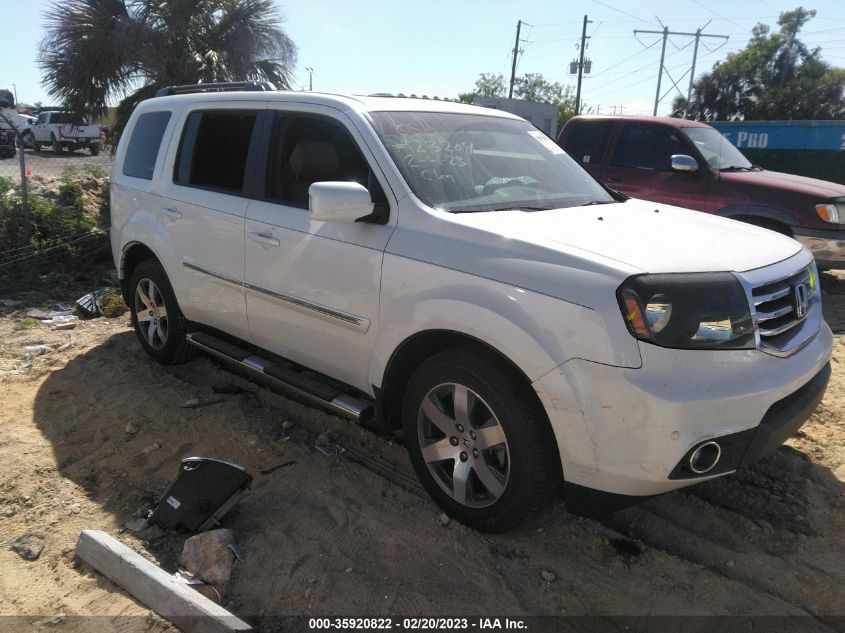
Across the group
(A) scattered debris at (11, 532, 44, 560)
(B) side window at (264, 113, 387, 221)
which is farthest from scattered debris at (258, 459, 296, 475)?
(B) side window at (264, 113, 387, 221)

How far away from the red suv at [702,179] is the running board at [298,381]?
152 inches

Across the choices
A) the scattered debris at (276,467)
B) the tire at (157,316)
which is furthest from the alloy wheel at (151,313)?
the scattered debris at (276,467)

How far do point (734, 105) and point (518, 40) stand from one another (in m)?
15.7

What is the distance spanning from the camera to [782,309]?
2.84 meters

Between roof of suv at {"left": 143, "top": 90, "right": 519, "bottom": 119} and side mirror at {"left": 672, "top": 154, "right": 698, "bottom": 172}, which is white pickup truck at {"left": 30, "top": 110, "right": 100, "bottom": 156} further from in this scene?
roof of suv at {"left": 143, "top": 90, "right": 519, "bottom": 119}

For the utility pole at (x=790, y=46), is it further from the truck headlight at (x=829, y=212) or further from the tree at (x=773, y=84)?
the truck headlight at (x=829, y=212)

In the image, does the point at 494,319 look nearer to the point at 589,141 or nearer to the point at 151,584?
the point at 151,584

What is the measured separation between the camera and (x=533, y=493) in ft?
Answer: 9.07

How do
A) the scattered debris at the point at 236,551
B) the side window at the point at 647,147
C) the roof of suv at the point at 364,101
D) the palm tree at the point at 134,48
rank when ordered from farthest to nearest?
1. the palm tree at the point at 134,48
2. the side window at the point at 647,147
3. the roof of suv at the point at 364,101
4. the scattered debris at the point at 236,551

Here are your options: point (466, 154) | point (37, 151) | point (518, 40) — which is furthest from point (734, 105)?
point (466, 154)

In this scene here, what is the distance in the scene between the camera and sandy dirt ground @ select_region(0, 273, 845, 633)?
8.93 ft

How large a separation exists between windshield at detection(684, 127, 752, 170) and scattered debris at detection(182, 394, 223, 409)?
19.2 ft

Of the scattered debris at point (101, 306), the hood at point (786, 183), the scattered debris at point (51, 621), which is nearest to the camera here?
the scattered debris at point (51, 621)

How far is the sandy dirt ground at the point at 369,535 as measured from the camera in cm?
272
